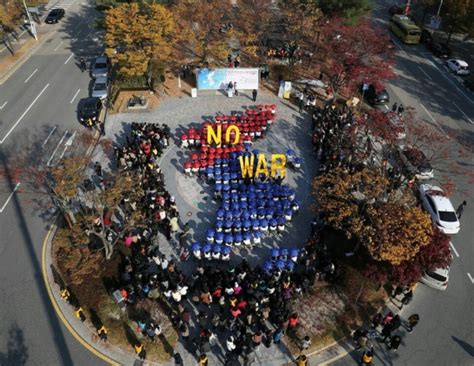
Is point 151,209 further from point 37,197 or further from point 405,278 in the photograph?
point 405,278

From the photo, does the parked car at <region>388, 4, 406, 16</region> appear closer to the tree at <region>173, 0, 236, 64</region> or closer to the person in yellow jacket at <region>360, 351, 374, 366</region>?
the tree at <region>173, 0, 236, 64</region>

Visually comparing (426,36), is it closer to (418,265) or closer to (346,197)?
(346,197)

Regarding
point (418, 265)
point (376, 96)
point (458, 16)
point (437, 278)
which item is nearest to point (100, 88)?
point (376, 96)

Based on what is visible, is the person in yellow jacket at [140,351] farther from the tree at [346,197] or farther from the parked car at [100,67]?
the parked car at [100,67]

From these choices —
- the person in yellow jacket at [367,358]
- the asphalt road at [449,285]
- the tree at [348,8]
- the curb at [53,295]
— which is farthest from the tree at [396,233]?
the tree at [348,8]

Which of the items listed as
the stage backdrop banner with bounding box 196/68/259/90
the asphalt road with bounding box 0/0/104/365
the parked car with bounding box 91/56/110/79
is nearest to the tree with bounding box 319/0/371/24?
the stage backdrop banner with bounding box 196/68/259/90

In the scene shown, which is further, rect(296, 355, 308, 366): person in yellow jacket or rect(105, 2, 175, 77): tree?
rect(105, 2, 175, 77): tree
